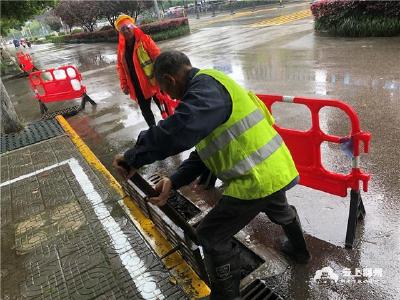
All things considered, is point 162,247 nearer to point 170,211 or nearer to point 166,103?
point 170,211

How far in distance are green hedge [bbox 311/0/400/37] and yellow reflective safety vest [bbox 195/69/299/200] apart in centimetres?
1004

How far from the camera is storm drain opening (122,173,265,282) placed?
8.62 ft

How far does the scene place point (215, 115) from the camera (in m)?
1.93

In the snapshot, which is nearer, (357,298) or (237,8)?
(357,298)

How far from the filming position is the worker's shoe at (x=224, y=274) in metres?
2.38

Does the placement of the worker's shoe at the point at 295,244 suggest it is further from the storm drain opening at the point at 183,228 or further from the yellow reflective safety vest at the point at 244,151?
the yellow reflective safety vest at the point at 244,151

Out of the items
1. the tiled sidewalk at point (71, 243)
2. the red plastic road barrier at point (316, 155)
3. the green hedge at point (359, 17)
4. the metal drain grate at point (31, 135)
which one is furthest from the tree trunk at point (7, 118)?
the green hedge at point (359, 17)

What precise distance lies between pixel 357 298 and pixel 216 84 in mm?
1768

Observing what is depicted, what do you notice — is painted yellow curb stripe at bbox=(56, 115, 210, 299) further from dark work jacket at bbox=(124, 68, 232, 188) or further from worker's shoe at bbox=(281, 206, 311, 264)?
dark work jacket at bbox=(124, 68, 232, 188)

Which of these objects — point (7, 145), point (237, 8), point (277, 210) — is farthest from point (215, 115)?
point (237, 8)

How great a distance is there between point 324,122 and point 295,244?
120 inches

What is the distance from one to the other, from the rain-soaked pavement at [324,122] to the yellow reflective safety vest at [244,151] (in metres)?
1.01

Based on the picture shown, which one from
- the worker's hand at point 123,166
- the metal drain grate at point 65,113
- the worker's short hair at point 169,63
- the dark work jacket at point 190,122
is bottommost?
→ the metal drain grate at point 65,113

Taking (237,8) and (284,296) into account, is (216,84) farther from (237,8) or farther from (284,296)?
(237,8)
